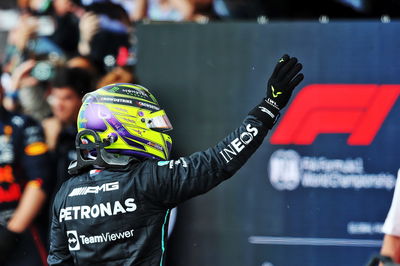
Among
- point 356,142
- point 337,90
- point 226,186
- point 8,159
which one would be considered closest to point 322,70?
point 337,90

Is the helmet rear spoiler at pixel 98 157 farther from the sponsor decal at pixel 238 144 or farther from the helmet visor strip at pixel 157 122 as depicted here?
the sponsor decal at pixel 238 144

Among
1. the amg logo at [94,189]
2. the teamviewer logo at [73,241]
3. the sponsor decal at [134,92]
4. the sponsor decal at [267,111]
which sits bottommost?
the teamviewer logo at [73,241]

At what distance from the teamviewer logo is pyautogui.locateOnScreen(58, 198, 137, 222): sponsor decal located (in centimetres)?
7

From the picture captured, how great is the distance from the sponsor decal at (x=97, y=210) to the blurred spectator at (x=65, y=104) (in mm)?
2931

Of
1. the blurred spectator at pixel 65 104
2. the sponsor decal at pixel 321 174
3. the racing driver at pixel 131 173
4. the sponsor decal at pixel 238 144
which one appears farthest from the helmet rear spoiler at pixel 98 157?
the blurred spectator at pixel 65 104

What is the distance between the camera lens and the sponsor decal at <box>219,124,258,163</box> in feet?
11.9

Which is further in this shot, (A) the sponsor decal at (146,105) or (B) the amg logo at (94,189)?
(A) the sponsor decal at (146,105)

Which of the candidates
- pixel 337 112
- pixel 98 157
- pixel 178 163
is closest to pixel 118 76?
pixel 337 112

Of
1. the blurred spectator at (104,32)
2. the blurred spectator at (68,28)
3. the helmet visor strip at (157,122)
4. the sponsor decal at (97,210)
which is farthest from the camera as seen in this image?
the blurred spectator at (68,28)

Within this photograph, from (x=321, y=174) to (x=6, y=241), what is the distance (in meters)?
2.27

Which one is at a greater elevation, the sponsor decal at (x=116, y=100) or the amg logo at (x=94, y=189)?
the sponsor decal at (x=116, y=100)

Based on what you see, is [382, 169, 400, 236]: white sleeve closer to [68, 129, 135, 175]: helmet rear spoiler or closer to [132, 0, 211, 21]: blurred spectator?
[68, 129, 135, 175]: helmet rear spoiler

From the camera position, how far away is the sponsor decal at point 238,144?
363 centimetres

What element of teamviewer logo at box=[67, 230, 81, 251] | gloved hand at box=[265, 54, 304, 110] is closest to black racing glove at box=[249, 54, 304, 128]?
gloved hand at box=[265, 54, 304, 110]
